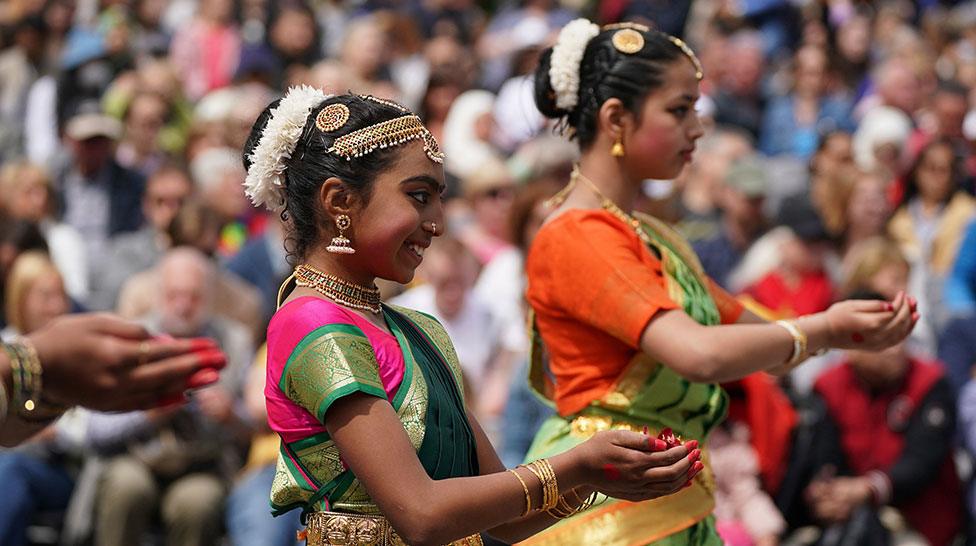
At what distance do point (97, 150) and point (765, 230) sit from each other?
14.9 ft

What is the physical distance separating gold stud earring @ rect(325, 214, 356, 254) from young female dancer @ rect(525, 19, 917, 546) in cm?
103

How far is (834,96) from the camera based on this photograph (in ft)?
40.9

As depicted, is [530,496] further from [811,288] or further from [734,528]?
[811,288]

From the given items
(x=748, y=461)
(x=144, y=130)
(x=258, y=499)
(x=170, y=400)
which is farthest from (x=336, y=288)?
(x=144, y=130)

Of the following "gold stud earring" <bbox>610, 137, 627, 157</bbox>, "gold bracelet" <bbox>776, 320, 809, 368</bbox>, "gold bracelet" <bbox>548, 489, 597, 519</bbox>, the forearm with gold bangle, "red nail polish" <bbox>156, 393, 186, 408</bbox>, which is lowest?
"gold bracelet" <bbox>776, 320, 809, 368</bbox>

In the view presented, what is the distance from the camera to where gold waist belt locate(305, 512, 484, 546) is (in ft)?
10.6

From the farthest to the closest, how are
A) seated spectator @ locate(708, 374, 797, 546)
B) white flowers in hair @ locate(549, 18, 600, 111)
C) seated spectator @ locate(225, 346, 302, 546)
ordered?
1. seated spectator @ locate(225, 346, 302, 546)
2. seated spectator @ locate(708, 374, 797, 546)
3. white flowers in hair @ locate(549, 18, 600, 111)

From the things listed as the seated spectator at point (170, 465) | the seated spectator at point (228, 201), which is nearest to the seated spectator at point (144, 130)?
the seated spectator at point (228, 201)

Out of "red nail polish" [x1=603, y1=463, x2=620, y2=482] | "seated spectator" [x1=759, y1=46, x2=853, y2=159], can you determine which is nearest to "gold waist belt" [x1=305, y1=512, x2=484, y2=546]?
"red nail polish" [x1=603, y1=463, x2=620, y2=482]

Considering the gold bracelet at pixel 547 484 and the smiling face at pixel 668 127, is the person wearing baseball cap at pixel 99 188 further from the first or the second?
the gold bracelet at pixel 547 484

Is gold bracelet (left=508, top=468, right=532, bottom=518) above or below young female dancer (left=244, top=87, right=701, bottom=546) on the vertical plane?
below

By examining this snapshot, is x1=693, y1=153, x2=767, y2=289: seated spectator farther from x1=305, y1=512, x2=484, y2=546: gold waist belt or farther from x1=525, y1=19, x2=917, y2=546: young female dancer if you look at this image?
x1=305, y1=512, x2=484, y2=546: gold waist belt

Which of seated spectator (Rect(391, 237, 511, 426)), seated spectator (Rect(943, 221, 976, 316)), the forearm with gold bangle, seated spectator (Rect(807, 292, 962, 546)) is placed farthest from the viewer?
seated spectator (Rect(943, 221, 976, 316))

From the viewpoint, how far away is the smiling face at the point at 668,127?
444 cm
